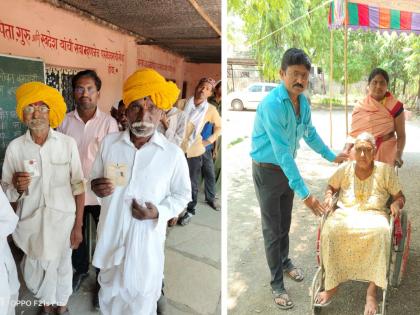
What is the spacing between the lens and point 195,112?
9.65 ft

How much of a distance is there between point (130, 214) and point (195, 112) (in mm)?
1530

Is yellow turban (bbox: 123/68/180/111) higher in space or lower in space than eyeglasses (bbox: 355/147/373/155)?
higher

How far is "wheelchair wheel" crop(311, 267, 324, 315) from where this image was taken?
6.58 ft

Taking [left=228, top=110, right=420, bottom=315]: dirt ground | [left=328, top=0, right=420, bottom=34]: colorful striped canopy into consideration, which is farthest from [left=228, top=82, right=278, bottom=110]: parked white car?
[left=328, top=0, right=420, bottom=34]: colorful striped canopy

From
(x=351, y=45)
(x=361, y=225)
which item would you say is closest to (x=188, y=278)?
(x=361, y=225)

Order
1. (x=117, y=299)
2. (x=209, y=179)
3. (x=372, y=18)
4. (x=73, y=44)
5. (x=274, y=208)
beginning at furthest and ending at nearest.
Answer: (x=209, y=179) → (x=372, y=18) → (x=73, y=44) → (x=274, y=208) → (x=117, y=299)

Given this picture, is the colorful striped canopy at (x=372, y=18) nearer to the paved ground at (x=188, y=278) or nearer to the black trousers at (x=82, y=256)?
the paved ground at (x=188, y=278)

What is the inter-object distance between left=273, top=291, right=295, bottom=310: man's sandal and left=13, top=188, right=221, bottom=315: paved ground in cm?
32

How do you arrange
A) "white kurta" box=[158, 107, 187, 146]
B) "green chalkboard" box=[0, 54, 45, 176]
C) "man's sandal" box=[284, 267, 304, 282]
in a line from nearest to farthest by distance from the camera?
"green chalkboard" box=[0, 54, 45, 176]
"man's sandal" box=[284, 267, 304, 282]
"white kurta" box=[158, 107, 187, 146]

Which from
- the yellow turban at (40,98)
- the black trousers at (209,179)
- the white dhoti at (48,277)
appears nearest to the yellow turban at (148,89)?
the yellow turban at (40,98)

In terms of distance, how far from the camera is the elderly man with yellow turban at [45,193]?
1.66 metres

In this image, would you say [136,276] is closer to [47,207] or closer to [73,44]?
[47,207]

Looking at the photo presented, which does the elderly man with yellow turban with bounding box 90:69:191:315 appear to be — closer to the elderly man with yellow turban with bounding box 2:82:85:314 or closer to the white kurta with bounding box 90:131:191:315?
the white kurta with bounding box 90:131:191:315

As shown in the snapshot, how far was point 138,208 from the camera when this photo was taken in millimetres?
1449
